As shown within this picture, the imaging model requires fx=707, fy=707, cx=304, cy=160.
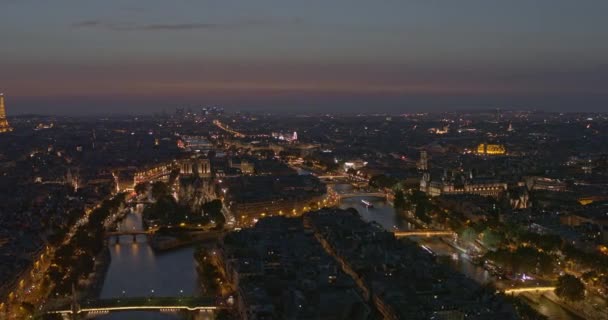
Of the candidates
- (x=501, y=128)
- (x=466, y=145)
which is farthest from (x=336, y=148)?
(x=501, y=128)

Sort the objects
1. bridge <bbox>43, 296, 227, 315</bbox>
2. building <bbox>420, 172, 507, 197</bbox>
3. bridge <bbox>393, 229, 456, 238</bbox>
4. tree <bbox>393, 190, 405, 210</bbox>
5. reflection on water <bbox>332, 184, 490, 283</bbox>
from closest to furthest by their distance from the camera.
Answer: bridge <bbox>43, 296, 227, 315</bbox>
reflection on water <bbox>332, 184, 490, 283</bbox>
bridge <bbox>393, 229, 456, 238</bbox>
tree <bbox>393, 190, 405, 210</bbox>
building <bbox>420, 172, 507, 197</bbox>

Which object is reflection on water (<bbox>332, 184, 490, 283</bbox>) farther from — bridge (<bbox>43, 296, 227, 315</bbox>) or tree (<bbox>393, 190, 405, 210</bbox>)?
bridge (<bbox>43, 296, 227, 315</bbox>)

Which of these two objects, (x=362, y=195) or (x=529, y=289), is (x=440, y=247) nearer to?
(x=529, y=289)

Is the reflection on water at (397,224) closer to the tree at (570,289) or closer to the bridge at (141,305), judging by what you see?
the tree at (570,289)

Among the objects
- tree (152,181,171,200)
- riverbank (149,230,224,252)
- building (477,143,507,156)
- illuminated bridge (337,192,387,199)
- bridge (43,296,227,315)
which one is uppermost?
bridge (43,296,227,315)

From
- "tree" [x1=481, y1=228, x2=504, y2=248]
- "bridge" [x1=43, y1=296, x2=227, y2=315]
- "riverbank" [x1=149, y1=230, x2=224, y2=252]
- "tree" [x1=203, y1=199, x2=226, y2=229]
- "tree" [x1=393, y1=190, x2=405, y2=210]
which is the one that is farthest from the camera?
"tree" [x1=393, y1=190, x2=405, y2=210]

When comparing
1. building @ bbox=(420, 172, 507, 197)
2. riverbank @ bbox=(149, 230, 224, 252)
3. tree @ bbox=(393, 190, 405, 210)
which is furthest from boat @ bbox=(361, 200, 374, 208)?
riverbank @ bbox=(149, 230, 224, 252)

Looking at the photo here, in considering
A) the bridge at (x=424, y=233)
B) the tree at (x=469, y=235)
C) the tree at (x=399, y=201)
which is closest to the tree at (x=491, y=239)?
the tree at (x=469, y=235)
